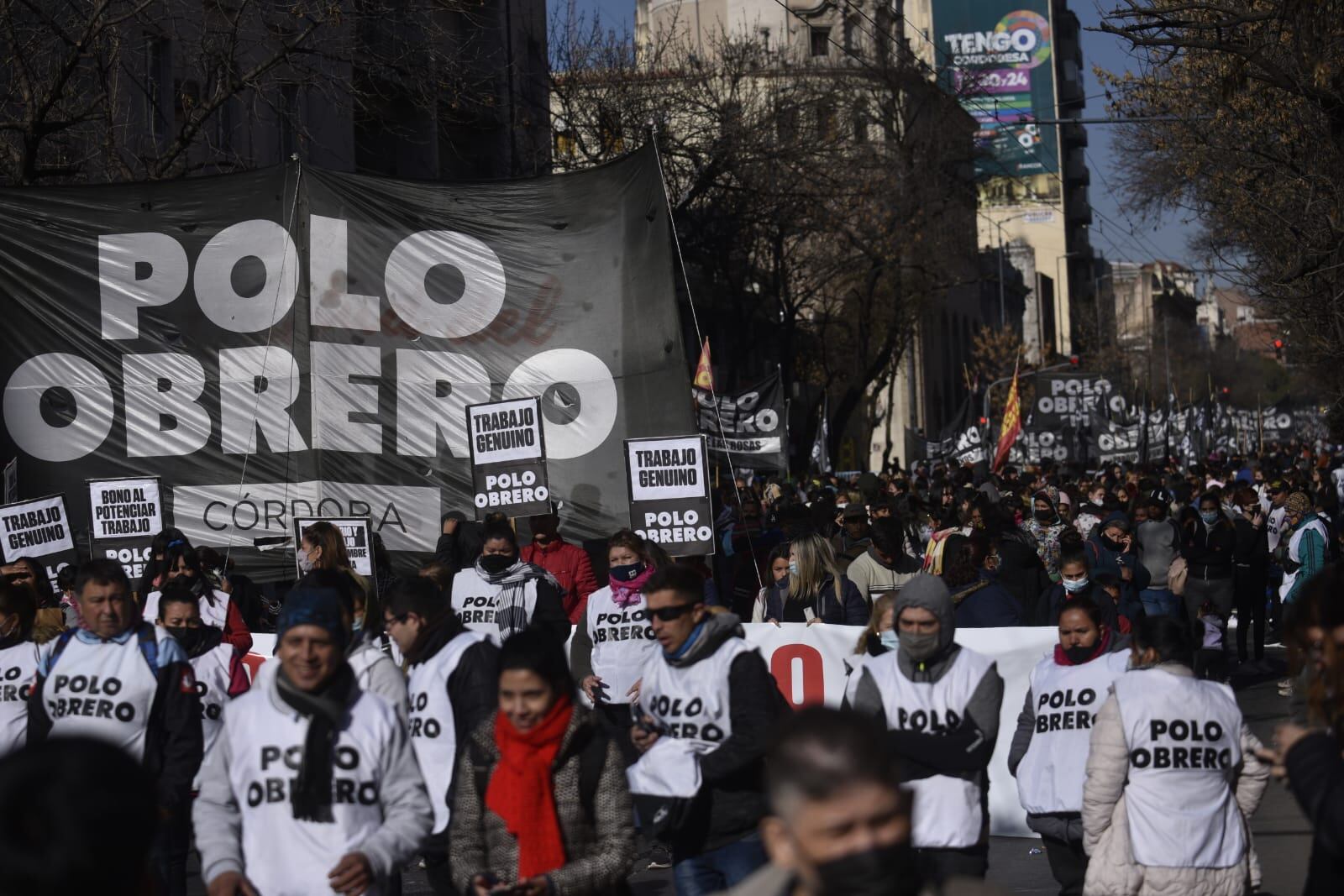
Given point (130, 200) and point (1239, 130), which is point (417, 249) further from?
point (1239, 130)

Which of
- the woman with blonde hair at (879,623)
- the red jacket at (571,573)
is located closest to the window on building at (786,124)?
the red jacket at (571,573)

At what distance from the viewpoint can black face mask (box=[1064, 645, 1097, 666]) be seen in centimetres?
669

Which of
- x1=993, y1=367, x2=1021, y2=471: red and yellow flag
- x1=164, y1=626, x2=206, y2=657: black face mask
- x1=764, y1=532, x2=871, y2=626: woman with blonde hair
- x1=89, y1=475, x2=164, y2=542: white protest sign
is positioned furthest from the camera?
x1=993, y1=367, x2=1021, y2=471: red and yellow flag

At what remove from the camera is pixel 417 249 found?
13219mm

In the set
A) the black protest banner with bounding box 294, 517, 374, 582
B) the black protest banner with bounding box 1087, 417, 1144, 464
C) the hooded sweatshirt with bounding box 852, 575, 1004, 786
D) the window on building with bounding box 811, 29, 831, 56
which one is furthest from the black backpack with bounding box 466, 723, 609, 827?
the window on building with bounding box 811, 29, 831, 56

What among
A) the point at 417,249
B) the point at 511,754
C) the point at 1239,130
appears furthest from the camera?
the point at 1239,130

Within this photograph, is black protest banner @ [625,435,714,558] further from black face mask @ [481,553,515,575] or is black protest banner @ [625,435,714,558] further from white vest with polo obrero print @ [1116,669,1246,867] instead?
white vest with polo obrero print @ [1116,669,1246,867]

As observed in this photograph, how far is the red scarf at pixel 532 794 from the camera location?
15.1 feet

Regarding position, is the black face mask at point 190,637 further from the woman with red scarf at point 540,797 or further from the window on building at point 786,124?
the window on building at point 786,124

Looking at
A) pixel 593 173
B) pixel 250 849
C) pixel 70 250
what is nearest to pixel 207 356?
pixel 70 250

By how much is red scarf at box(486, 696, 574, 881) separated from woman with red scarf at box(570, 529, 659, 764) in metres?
4.14

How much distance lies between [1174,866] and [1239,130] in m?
17.3

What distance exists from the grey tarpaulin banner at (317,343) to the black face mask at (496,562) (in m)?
4.23

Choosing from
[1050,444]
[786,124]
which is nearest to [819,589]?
[786,124]
